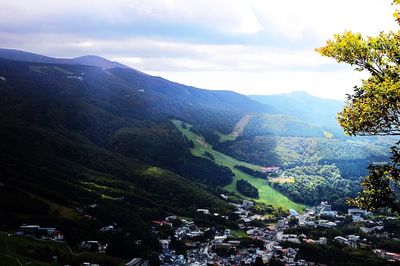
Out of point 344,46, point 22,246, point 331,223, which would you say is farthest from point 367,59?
point 331,223

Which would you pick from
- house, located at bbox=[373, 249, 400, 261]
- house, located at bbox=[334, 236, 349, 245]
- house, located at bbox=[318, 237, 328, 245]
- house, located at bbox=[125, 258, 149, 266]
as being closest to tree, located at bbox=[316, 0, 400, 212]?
house, located at bbox=[125, 258, 149, 266]

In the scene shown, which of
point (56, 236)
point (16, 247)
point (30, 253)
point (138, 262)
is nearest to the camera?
point (30, 253)

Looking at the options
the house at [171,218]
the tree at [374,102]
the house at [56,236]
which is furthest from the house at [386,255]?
the tree at [374,102]

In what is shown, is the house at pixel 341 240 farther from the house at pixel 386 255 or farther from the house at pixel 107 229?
the house at pixel 107 229

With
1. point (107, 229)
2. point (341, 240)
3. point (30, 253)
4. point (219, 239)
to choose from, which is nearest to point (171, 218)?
point (219, 239)

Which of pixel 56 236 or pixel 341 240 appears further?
pixel 341 240

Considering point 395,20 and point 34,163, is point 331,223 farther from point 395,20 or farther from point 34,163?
point 395,20

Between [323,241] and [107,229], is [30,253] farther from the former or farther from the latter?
[323,241]

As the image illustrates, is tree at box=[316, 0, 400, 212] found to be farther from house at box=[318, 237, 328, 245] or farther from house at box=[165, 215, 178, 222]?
house at box=[165, 215, 178, 222]
